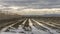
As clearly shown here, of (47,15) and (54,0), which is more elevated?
(54,0)

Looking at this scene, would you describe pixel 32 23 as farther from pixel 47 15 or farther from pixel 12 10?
pixel 12 10

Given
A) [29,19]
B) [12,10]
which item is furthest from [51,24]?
[12,10]

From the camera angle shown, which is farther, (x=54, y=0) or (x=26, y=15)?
(x=54, y=0)

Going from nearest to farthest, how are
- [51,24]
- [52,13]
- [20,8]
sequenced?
[51,24] < [52,13] < [20,8]

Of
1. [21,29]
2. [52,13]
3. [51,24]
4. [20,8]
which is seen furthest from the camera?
[20,8]

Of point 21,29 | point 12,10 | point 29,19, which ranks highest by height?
point 12,10

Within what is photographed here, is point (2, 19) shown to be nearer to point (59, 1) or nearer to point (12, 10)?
point (12, 10)

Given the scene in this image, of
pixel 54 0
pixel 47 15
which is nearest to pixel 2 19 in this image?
pixel 47 15
